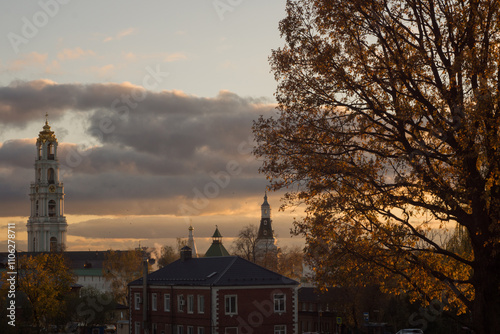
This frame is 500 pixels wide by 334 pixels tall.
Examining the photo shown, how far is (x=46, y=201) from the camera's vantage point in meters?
197

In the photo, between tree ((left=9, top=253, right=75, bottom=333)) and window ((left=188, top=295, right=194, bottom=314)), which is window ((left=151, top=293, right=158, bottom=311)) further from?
tree ((left=9, top=253, right=75, bottom=333))

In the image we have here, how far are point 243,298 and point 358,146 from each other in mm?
40291

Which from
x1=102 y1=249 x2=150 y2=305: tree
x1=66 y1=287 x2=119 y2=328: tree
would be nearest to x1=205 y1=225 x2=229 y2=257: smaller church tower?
x1=102 y1=249 x2=150 y2=305: tree

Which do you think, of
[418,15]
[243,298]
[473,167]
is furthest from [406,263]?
[243,298]

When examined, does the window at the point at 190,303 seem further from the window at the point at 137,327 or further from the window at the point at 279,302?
the window at the point at 137,327

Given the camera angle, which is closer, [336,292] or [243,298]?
[243,298]

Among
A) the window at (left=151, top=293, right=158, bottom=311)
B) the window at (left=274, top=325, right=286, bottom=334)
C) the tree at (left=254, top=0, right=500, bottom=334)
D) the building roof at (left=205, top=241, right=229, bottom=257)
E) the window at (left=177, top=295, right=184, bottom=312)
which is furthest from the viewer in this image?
the building roof at (left=205, top=241, right=229, bottom=257)

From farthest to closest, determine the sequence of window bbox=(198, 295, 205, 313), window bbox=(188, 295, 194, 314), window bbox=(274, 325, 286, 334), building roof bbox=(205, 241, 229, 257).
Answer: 1. building roof bbox=(205, 241, 229, 257)
2. window bbox=(188, 295, 194, 314)
3. window bbox=(198, 295, 205, 313)
4. window bbox=(274, 325, 286, 334)

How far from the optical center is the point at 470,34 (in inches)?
653

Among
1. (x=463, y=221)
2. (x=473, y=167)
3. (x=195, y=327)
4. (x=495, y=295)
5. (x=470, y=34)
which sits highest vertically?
(x=470, y=34)

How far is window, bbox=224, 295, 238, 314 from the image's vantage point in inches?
2189

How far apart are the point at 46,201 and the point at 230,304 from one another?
501ft

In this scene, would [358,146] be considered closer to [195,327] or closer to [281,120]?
[281,120]

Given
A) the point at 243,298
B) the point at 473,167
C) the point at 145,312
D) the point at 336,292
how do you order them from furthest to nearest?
the point at 336,292
the point at 145,312
the point at 243,298
the point at 473,167
